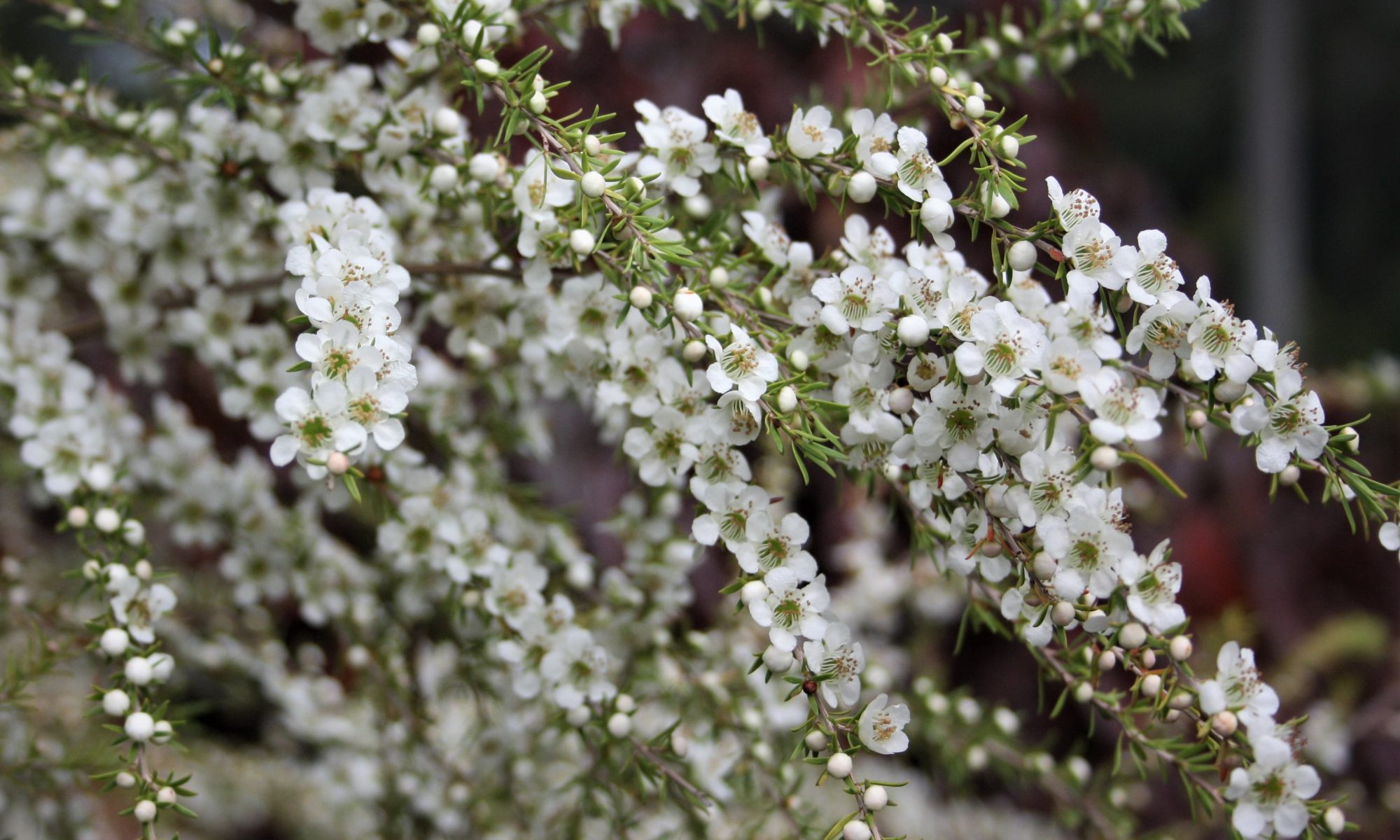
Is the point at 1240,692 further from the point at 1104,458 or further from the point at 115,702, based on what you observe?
the point at 115,702

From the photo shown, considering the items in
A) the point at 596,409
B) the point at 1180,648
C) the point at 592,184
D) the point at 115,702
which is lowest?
the point at 115,702

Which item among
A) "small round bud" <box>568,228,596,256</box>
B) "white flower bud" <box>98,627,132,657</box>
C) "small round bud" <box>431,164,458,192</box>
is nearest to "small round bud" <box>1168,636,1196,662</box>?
"small round bud" <box>568,228,596,256</box>

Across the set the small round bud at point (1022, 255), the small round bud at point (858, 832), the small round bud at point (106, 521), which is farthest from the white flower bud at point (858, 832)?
the small round bud at point (106, 521)

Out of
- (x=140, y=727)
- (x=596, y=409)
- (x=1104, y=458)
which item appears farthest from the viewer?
(x=596, y=409)

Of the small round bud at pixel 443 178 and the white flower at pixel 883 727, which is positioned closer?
the white flower at pixel 883 727

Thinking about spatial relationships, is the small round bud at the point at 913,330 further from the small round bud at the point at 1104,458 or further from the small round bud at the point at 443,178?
the small round bud at the point at 443,178

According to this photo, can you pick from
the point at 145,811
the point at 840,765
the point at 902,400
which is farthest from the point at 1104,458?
the point at 145,811

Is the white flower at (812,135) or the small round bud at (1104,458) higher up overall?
the white flower at (812,135)
